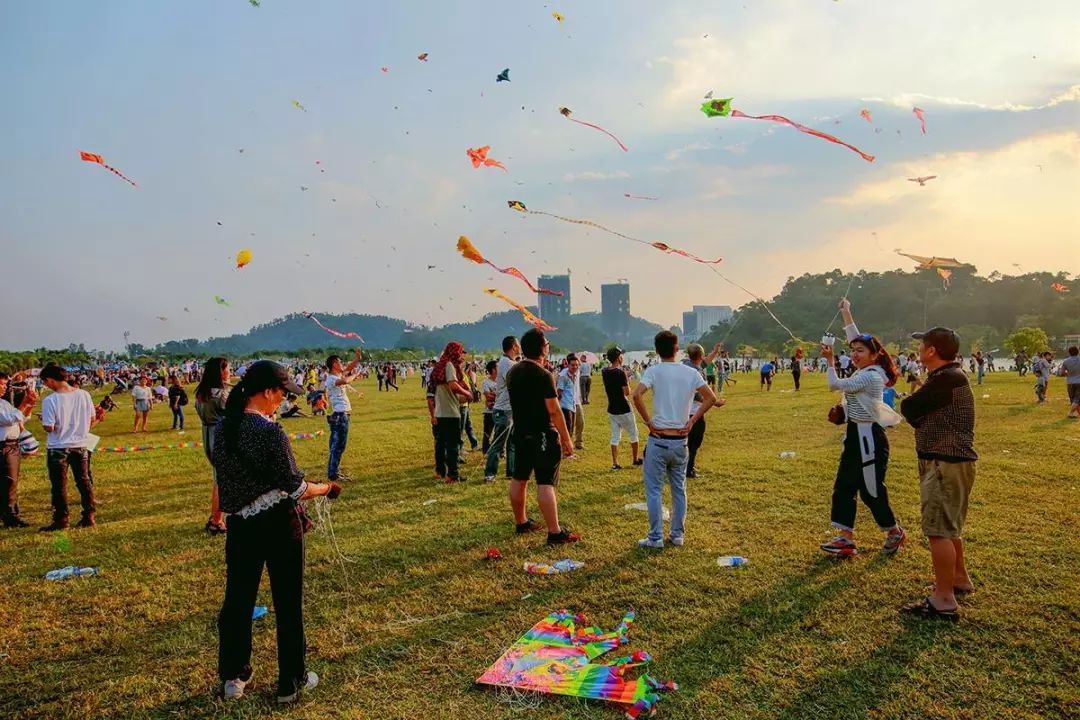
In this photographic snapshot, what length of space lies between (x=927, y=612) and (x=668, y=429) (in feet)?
8.56

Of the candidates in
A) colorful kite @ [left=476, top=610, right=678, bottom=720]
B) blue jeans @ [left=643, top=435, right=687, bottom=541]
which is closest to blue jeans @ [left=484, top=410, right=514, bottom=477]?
blue jeans @ [left=643, top=435, right=687, bottom=541]

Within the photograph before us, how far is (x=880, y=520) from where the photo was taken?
19.9ft

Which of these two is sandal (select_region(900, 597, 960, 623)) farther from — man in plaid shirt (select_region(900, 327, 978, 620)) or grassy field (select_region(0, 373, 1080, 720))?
grassy field (select_region(0, 373, 1080, 720))

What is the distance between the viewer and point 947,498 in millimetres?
4773

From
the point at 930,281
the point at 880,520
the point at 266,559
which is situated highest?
the point at 930,281

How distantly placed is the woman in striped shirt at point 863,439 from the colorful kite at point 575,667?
2.69 m

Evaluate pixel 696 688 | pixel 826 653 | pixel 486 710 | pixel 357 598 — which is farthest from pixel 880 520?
pixel 357 598

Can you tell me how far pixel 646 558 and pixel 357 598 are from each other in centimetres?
278

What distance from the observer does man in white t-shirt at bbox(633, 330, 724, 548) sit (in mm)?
6371

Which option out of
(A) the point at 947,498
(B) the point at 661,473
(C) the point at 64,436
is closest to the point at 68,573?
(C) the point at 64,436

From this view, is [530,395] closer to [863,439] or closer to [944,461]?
[863,439]

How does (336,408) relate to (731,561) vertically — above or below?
above

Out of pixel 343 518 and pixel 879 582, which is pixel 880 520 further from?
pixel 343 518

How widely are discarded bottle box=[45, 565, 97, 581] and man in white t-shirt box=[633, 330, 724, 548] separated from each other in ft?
18.8
